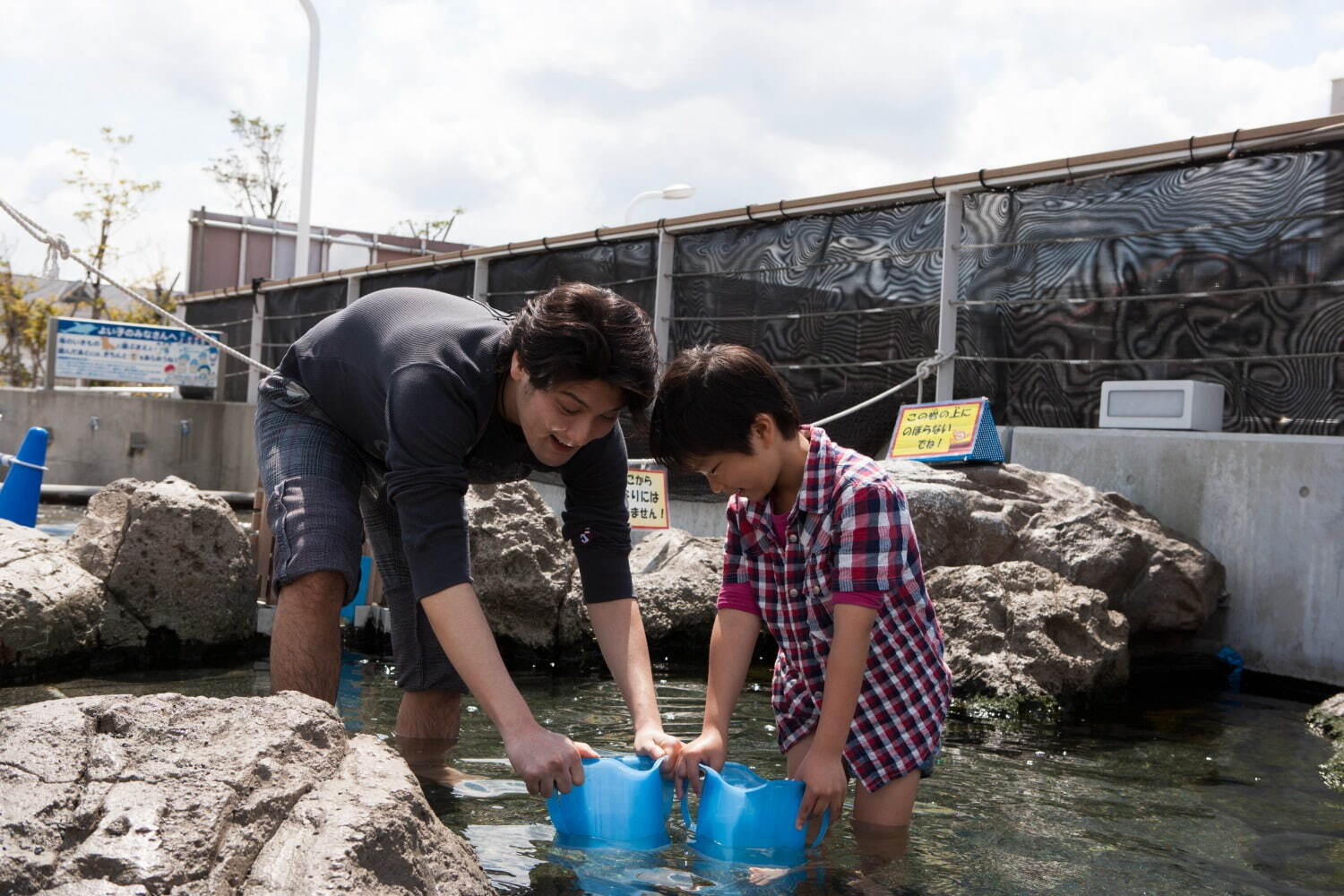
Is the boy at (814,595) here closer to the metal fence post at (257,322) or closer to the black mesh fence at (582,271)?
the black mesh fence at (582,271)

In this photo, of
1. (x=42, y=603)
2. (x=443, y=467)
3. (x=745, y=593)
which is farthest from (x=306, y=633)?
(x=42, y=603)

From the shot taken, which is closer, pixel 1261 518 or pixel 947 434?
pixel 1261 518

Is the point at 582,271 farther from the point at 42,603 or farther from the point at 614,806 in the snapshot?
the point at 614,806

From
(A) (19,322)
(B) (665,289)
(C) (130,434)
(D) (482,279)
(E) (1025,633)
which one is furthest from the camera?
(A) (19,322)

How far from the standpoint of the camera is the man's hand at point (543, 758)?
2.44 metres

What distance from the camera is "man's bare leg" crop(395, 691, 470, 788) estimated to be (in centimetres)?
332

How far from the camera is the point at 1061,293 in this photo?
7000 millimetres

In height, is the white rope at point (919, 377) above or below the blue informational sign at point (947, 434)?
above

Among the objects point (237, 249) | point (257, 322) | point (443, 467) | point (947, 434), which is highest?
point (237, 249)

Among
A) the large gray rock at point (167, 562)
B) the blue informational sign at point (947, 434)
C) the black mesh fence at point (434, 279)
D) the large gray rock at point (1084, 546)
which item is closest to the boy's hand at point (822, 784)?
the large gray rock at point (1084, 546)

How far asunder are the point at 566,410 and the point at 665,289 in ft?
22.3

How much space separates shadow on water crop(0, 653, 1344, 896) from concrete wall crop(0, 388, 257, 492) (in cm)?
1122

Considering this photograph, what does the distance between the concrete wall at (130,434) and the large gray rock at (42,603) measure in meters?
10.4

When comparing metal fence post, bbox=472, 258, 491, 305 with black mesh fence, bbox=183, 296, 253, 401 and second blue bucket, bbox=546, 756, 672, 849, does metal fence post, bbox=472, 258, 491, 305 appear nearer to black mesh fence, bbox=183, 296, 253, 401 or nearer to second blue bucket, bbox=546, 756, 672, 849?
black mesh fence, bbox=183, 296, 253, 401
